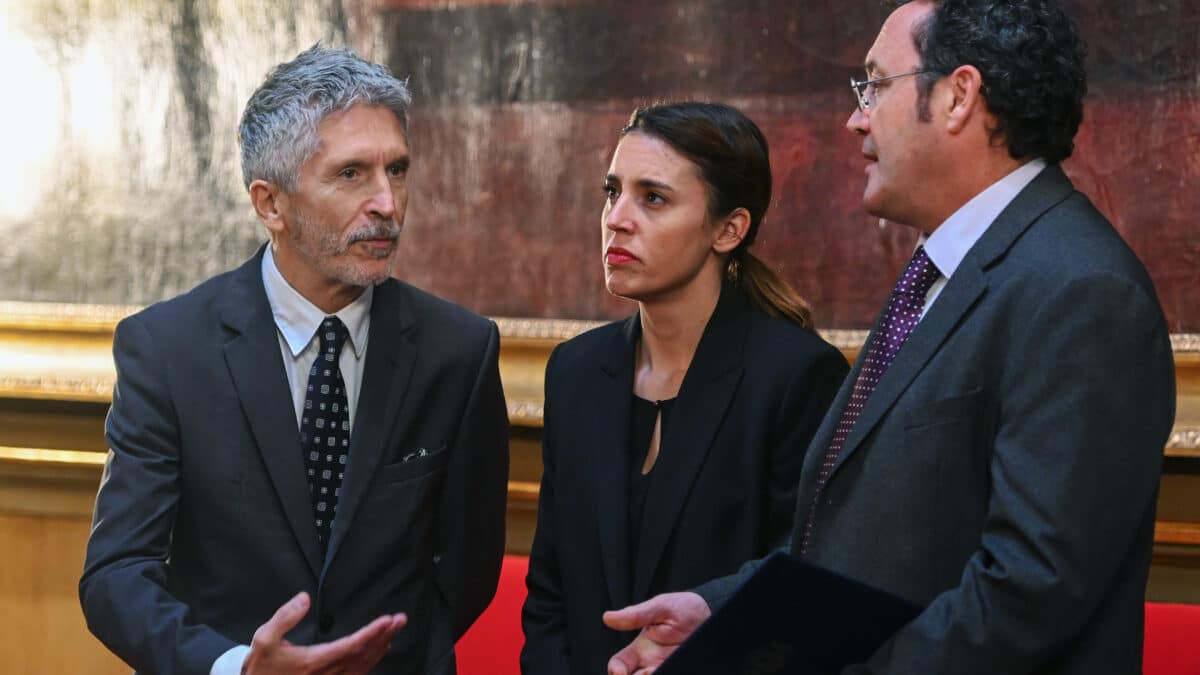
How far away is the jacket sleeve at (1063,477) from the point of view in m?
1.73

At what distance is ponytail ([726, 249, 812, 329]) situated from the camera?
9.55 feet

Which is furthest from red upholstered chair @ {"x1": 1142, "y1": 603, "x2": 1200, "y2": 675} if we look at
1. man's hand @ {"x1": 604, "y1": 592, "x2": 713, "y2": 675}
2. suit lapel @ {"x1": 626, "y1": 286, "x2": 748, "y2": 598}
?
man's hand @ {"x1": 604, "y1": 592, "x2": 713, "y2": 675}

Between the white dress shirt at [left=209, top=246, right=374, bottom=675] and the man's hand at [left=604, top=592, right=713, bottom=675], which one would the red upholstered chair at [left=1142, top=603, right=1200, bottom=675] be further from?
the white dress shirt at [left=209, top=246, right=374, bottom=675]

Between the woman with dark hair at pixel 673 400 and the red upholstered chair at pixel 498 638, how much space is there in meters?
0.64

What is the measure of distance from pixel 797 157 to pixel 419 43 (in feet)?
3.81

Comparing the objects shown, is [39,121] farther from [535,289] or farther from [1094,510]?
[1094,510]

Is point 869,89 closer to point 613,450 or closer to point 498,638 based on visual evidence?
point 613,450

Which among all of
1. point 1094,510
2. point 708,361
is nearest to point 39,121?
point 708,361

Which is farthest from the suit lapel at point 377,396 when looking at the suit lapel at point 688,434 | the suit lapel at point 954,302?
the suit lapel at point 954,302

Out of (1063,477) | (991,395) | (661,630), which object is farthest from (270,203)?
(1063,477)

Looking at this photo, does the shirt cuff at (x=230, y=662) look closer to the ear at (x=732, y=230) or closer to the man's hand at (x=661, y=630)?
the man's hand at (x=661, y=630)

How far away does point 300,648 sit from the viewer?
2.24 m

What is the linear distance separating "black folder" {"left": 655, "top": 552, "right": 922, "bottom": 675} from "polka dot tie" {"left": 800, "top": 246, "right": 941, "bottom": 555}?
23 cm

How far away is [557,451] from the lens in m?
2.84
